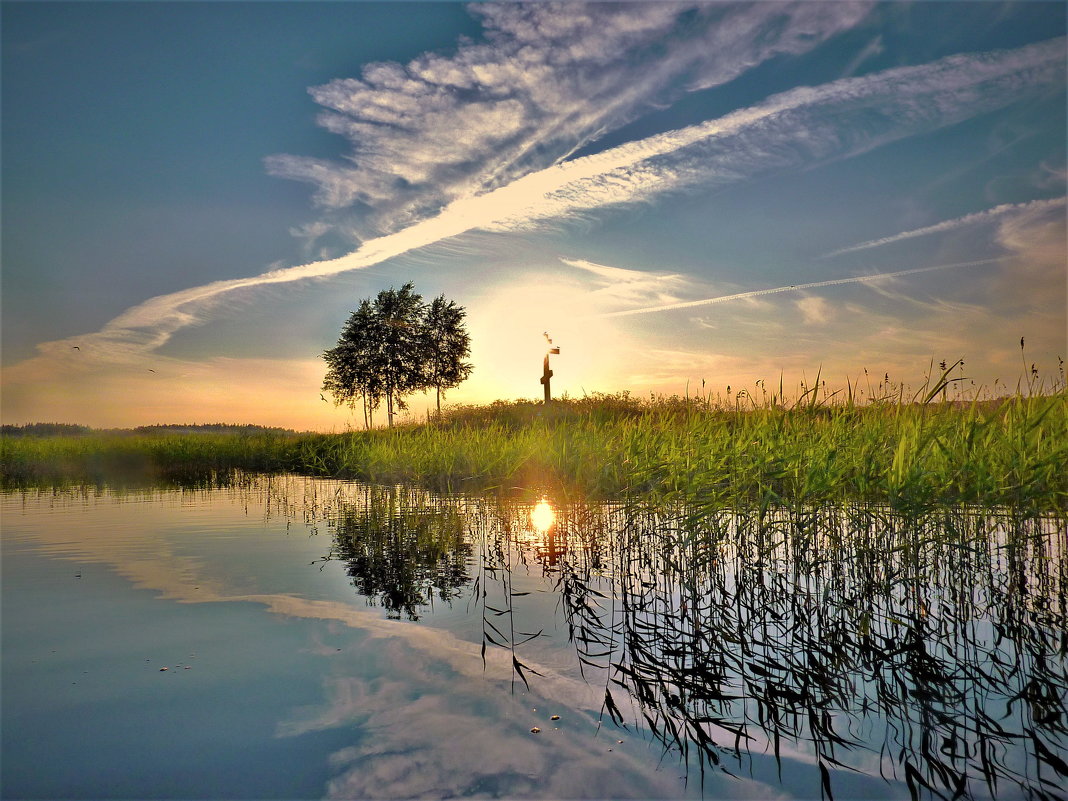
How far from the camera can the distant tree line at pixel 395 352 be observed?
2060 inches

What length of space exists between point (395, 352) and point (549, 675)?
161ft

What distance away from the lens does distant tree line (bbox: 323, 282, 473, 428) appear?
172ft

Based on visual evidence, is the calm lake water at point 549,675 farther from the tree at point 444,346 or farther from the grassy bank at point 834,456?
the tree at point 444,346

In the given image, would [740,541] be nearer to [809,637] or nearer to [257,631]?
[809,637]

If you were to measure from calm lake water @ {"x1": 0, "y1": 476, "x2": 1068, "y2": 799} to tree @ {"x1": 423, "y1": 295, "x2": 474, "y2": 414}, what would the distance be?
1787 inches

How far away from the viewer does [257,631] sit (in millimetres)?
6672

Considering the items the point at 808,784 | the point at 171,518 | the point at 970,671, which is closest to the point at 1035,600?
the point at 970,671

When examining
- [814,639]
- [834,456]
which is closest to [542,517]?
[834,456]

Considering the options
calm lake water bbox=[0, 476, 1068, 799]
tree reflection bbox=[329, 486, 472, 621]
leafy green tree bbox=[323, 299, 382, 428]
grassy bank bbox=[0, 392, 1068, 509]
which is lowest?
calm lake water bbox=[0, 476, 1068, 799]

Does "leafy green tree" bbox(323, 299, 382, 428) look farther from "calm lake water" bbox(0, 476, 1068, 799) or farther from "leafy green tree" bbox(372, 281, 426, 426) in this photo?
"calm lake water" bbox(0, 476, 1068, 799)

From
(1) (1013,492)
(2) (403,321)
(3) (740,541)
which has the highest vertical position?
(2) (403,321)

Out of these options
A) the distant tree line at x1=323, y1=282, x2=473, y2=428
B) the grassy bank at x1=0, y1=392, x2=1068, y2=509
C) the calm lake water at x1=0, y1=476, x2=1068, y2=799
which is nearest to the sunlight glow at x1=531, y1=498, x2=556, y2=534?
the grassy bank at x1=0, y1=392, x2=1068, y2=509

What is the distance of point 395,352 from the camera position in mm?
52469

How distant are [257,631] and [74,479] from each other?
24657 mm
